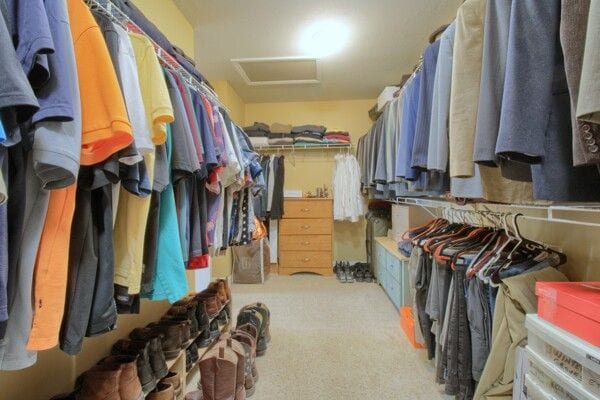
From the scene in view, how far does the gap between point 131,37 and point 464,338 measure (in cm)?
177

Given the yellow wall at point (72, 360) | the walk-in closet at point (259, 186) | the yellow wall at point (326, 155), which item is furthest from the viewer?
the yellow wall at point (326, 155)


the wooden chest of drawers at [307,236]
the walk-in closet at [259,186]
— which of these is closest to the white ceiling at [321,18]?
the walk-in closet at [259,186]

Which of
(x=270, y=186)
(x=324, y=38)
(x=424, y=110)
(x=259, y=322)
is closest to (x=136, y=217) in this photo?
(x=424, y=110)

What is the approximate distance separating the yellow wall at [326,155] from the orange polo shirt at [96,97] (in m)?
3.93

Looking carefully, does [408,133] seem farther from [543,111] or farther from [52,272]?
[52,272]

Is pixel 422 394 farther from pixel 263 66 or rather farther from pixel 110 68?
pixel 263 66

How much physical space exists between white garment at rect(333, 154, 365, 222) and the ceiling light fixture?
1587mm

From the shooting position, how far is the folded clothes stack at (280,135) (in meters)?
4.30

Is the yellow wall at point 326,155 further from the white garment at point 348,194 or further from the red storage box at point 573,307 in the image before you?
the red storage box at point 573,307

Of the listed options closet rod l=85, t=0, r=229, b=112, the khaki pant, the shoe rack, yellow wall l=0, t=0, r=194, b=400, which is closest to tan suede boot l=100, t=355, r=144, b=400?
yellow wall l=0, t=0, r=194, b=400

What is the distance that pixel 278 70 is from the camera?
134 inches

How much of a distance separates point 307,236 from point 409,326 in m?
1.94

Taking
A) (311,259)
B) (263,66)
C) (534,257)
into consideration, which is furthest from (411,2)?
(311,259)

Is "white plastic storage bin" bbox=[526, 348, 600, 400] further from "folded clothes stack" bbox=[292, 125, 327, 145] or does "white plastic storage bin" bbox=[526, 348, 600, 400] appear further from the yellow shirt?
"folded clothes stack" bbox=[292, 125, 327, 145]
